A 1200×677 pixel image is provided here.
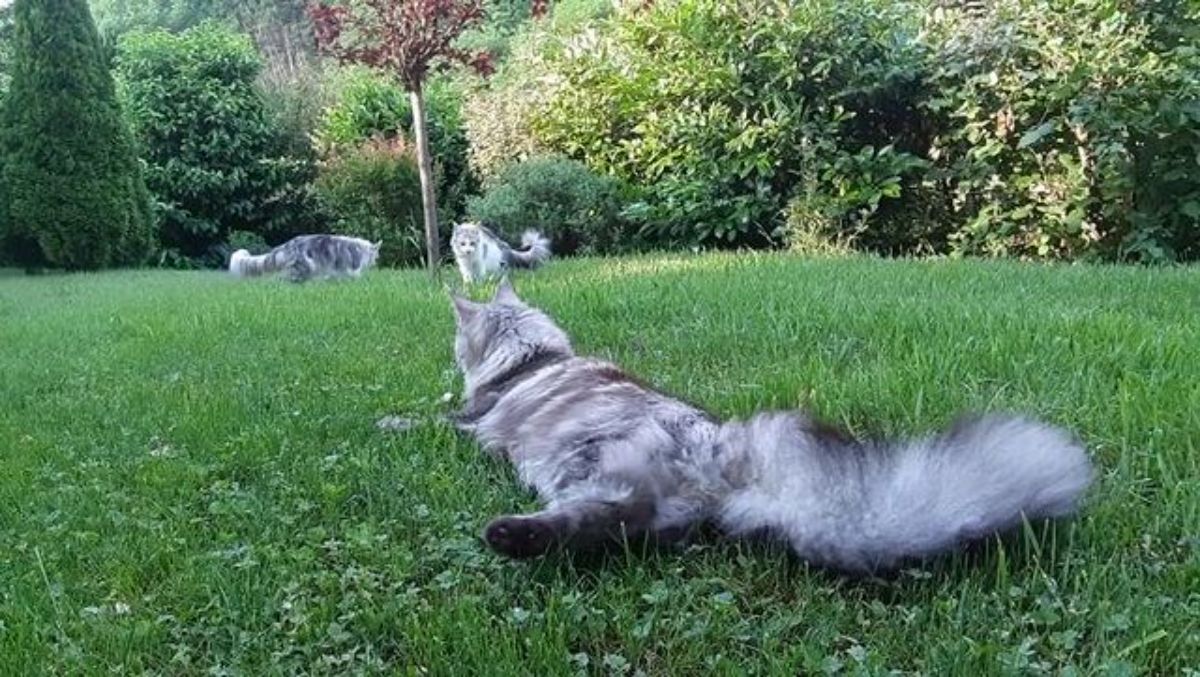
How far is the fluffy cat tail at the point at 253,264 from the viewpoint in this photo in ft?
28.8

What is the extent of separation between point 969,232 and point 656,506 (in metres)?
6.59

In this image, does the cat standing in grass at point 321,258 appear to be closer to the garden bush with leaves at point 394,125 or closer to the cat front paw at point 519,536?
the garden bush with leaves at point 394,125

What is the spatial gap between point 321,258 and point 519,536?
6990 millimetres

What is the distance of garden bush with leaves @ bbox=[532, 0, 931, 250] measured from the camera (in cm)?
823

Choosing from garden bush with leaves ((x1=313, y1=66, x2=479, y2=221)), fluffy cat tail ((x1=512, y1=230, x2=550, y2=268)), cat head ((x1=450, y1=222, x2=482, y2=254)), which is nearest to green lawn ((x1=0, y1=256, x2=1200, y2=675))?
cat head ((x1=450, y1=222, x2=482, y2=254))

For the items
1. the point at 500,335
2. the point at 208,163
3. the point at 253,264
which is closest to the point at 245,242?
the point at 208,163

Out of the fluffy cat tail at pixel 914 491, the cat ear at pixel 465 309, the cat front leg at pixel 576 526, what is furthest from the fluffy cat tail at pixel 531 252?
the fluffy cat tail at pixel 914 491

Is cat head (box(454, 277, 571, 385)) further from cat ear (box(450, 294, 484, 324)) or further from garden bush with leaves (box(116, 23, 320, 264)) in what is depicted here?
garden bush with leaves (box(116, 23, 320, 264))

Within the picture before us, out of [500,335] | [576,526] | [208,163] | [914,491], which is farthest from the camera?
[208,163]

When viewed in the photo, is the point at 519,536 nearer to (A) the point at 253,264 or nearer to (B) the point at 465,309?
(B) the point at 465,309

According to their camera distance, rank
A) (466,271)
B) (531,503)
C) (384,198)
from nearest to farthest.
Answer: (531,503)
(466,271)
(384,198)

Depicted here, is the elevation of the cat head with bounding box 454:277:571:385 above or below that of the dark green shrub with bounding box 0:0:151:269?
below

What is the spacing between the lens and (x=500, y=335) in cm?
355

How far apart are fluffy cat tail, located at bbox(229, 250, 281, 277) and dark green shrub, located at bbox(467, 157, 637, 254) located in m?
1.87
